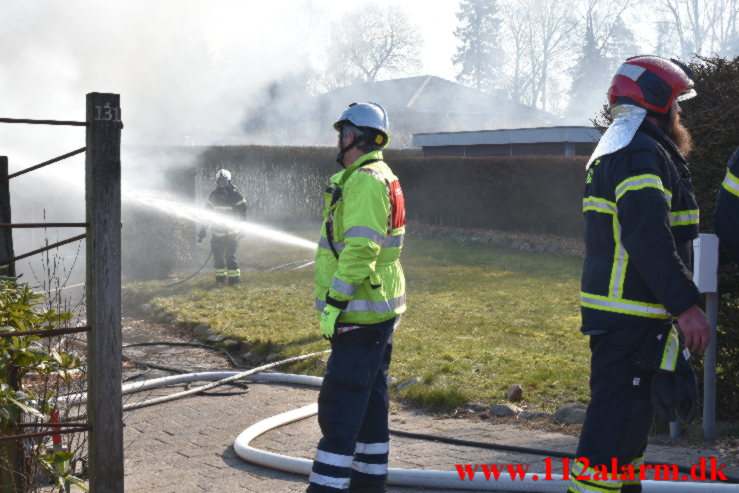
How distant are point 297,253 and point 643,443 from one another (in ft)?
48.2

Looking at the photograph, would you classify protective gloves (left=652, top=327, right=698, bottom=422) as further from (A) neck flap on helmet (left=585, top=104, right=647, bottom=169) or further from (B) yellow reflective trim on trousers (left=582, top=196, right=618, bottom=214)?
(A) neck flap on helmet (left=585, top=104, right=647, bottom=169)

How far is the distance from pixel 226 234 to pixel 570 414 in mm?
8364

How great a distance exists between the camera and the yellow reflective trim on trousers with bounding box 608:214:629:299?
3174mm

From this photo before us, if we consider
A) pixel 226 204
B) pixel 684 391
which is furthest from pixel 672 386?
pixel 226 204

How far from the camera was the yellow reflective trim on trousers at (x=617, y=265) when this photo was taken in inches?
125

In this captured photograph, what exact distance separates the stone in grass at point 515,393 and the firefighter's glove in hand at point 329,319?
107 inches

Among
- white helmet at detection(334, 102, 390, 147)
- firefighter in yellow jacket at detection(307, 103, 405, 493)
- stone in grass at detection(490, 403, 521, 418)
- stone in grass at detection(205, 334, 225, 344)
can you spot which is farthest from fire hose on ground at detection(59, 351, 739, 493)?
stone in grass at detection(205, 334, 225, 344)

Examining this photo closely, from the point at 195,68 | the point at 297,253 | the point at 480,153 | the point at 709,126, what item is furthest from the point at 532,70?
the point at 709,126

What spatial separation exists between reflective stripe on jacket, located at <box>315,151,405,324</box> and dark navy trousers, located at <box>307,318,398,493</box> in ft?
0.35

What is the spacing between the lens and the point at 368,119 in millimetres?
3973

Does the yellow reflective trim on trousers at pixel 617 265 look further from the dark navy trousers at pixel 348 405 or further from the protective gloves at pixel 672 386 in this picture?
the dark navy trousers at pixel 348 405

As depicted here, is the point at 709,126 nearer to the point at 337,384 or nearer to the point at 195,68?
the point at 337,384

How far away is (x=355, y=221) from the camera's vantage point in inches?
147

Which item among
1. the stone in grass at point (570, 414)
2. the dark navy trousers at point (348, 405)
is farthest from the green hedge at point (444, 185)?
the dark navy trousers at point (348, 405)
